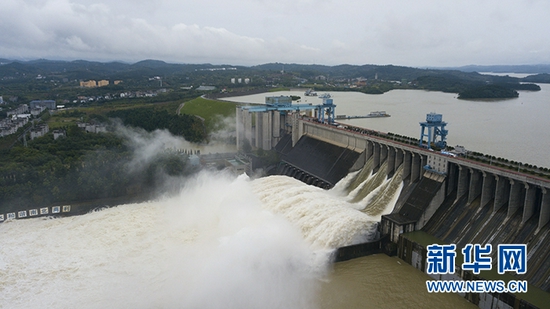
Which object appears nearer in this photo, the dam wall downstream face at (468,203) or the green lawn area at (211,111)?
the dam wall downstream face at (468,203)

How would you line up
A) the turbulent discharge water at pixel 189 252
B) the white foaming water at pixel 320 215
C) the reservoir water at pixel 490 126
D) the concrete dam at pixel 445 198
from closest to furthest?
the concrete dam at pixel 445 198
the turbulent discharge water at pixel 189 252
the white foaming water at pixel 320 215
the reservoir water at pixel 490 126

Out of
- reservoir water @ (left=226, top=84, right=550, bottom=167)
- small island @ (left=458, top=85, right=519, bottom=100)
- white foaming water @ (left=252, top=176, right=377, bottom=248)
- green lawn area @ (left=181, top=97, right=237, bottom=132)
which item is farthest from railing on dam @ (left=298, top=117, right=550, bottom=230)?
small island @ (left=458, top=85, right=519, bottom=100)

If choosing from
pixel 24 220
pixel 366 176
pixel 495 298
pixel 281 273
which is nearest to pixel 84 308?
pixel 281 273

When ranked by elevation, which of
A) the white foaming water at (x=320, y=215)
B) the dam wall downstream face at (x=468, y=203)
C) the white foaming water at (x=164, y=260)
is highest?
the dam wall downstream face at (x=468, y=203)

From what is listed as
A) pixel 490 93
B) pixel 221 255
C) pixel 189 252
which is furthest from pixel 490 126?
pixel 189 252

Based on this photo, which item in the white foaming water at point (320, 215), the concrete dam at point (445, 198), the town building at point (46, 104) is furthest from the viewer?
the town building at point (46, 104)

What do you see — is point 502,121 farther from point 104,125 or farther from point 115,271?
point 104,125

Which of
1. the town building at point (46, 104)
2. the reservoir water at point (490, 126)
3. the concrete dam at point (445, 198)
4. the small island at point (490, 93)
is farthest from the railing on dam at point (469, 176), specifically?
the town building at point (46, 104)

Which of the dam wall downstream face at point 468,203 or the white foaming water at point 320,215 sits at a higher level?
the dam wall downstream face at point 468,203

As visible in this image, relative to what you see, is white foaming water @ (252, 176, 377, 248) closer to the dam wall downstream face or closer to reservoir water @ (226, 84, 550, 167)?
the dam wall downstream face

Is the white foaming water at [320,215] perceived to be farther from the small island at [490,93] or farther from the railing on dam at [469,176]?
the small island at [490,93]
